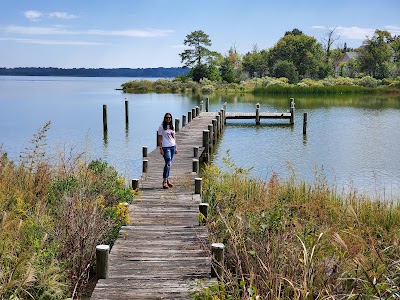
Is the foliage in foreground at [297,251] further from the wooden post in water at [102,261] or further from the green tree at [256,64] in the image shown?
the green tree at [256,64]

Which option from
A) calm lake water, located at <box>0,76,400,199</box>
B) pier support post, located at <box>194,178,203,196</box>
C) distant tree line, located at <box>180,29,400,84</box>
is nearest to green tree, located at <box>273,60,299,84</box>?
distant tree line, located at <box>180,29,400,84</box>

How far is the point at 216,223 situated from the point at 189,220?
0.58 meters

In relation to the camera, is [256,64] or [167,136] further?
[256,64]

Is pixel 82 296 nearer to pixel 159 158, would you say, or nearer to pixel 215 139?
pixel 159 158

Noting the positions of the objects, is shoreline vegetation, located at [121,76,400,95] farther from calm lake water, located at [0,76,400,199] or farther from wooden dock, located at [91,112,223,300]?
wooden dock, located at [91,112,223,300]

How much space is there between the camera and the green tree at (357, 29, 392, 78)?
A: 8938 cm

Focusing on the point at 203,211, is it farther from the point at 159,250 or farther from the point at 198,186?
the point at 198,186

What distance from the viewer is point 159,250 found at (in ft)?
28.8

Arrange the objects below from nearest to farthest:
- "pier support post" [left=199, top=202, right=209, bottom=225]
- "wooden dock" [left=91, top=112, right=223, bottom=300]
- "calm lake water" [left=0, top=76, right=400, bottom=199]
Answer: "wooden dock" [left=91, top=112, right=223, bottom=300] < "pier support post" [left=199, top=202, right=209, bottom=225] < "calm lake water" [left=0, top=76, right=400, bottom=199]

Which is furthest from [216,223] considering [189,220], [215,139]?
[215,139]

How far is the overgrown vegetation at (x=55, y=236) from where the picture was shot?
7.02 metres

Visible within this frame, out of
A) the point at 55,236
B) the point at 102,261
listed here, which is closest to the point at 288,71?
the point at 55,236

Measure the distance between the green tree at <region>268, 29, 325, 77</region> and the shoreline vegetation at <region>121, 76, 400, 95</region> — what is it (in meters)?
7.84

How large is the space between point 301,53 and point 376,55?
43.3 feet
